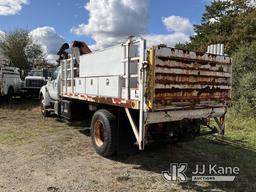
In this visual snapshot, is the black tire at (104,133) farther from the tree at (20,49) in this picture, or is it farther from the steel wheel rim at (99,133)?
the tree at (20,49)

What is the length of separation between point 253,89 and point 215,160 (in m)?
6.06

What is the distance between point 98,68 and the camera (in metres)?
7.09

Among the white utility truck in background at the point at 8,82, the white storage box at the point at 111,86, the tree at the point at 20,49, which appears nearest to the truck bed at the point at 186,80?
the white storage box at the point at 111,86

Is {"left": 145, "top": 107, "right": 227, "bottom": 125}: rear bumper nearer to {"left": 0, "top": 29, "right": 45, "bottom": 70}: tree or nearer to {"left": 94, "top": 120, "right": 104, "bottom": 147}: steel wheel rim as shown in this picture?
{"left": 94, "top": 120, "right": 104, "bottom": 147}: steel wheel rim

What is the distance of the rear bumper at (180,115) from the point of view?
557cm

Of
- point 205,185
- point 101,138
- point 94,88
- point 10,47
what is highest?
point 10,47

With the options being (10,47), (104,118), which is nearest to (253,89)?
(104,118)

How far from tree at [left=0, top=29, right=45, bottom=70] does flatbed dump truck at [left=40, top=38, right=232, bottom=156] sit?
30.5 metres

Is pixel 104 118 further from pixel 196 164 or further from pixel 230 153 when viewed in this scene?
pixel 230 153

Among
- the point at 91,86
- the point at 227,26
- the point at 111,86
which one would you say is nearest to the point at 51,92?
the point at 91,86

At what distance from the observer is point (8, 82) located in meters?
18.7

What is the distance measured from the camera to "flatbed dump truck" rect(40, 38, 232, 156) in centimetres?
→ 551

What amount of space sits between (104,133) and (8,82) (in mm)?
13818

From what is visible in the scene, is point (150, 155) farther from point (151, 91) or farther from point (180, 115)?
point (151, 91)
